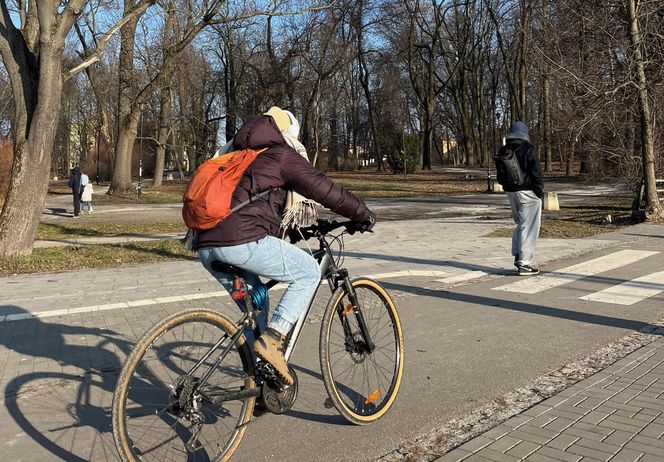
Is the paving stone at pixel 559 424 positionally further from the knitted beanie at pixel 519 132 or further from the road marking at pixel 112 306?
the knitted beanie at pixel 519 132

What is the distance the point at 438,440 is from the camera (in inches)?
147

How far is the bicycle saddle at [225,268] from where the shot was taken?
3494mm

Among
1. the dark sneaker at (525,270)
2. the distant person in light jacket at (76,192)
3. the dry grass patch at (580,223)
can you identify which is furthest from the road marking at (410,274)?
the distant person in light jacket at (76,192)

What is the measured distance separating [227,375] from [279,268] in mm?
646

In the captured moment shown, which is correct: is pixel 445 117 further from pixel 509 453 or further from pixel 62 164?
pixel 509 453

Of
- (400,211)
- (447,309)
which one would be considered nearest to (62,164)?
(400,211)

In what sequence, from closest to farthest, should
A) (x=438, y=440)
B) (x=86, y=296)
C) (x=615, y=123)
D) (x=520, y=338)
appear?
1. (x=438, y=440)
2. (x=520, y=338)
3. (x=86, y=296)
4. (x=615, y=123)

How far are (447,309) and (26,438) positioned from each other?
4.61 meters

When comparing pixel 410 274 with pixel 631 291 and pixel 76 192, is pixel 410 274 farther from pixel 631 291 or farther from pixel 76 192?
pixel 76 192

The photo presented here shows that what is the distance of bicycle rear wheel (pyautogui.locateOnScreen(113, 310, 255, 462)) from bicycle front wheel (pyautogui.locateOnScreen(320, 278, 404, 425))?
0.55 meters

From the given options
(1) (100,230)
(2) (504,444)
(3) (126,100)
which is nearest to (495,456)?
(2) (504,444)

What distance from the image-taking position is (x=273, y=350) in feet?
11.5

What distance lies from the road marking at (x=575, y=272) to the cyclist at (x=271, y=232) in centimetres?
513

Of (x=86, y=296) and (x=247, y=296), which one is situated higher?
(x=247, y=296)
